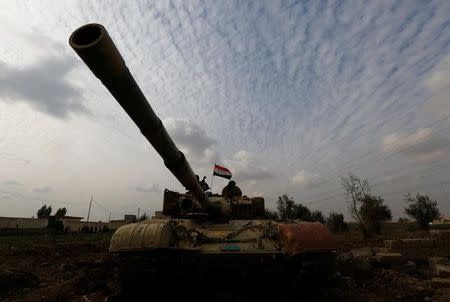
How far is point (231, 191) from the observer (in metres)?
11.0

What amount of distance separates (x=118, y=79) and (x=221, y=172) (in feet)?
34.4

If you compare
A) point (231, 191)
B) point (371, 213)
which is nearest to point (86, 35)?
point (231, 191)

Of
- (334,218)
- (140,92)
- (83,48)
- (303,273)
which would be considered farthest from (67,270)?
(334,218)

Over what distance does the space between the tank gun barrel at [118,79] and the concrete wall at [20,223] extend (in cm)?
4271

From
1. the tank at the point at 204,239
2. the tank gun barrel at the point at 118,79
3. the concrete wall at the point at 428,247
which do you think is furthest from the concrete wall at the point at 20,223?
the tank gun barrel at the point at 118,79

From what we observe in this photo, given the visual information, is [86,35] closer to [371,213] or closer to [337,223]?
[371,213]

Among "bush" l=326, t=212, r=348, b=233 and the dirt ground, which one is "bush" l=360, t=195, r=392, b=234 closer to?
"bush" l=326, t=212, r=348, b=233

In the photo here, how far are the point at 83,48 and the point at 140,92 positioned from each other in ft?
3.21

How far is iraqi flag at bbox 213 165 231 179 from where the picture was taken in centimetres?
1364

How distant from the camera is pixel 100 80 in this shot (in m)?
3.38

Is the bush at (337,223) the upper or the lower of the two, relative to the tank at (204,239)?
upper

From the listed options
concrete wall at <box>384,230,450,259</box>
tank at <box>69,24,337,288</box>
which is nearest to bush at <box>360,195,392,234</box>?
concrete wall at <box>384,230,450,259</box>

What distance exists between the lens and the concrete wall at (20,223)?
137 feet

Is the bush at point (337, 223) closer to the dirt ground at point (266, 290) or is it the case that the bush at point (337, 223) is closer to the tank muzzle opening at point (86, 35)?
the dirt ground at point (266, 290)
